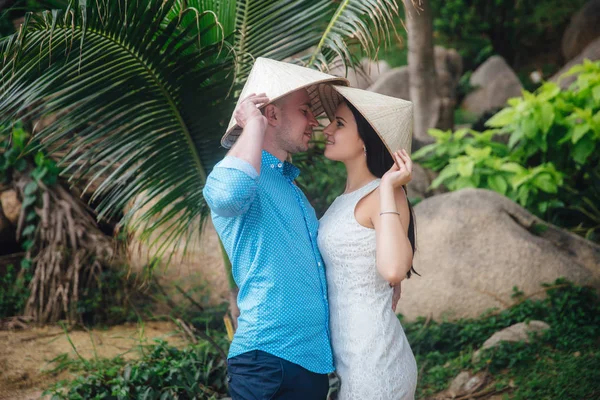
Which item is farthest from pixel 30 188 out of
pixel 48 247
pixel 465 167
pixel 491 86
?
pixel 491 86

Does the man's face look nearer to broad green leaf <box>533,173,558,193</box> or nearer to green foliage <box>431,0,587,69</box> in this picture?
broad green leaf <box>533,173,558,193</box>

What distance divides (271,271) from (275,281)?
1.6 inches

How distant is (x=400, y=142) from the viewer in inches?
94.2

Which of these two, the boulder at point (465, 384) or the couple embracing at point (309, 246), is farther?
the boulder at point (465, 384)

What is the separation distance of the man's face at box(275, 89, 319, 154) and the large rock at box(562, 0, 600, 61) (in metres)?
10.8

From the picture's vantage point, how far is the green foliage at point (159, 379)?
354 centimetres

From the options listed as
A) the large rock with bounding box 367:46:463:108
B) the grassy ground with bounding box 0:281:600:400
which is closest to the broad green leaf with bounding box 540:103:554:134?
the grassy ground with bounding box 0:281:600:400

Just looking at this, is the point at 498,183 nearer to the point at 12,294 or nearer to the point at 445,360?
the point at 445,360

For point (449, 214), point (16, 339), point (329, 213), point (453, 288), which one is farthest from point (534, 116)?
point (16, 339)

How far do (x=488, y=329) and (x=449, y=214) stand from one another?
109 cm

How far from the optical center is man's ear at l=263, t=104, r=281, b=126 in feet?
7.87

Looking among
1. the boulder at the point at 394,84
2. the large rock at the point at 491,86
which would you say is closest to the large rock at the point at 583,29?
the large rock at the point at 491,86

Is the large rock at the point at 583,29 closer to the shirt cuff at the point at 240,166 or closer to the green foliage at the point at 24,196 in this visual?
the green foliage at the point at 24,196

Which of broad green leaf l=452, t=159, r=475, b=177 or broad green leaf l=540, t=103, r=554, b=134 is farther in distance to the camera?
broad green leaf l=452, t=159, r=475, b=177
